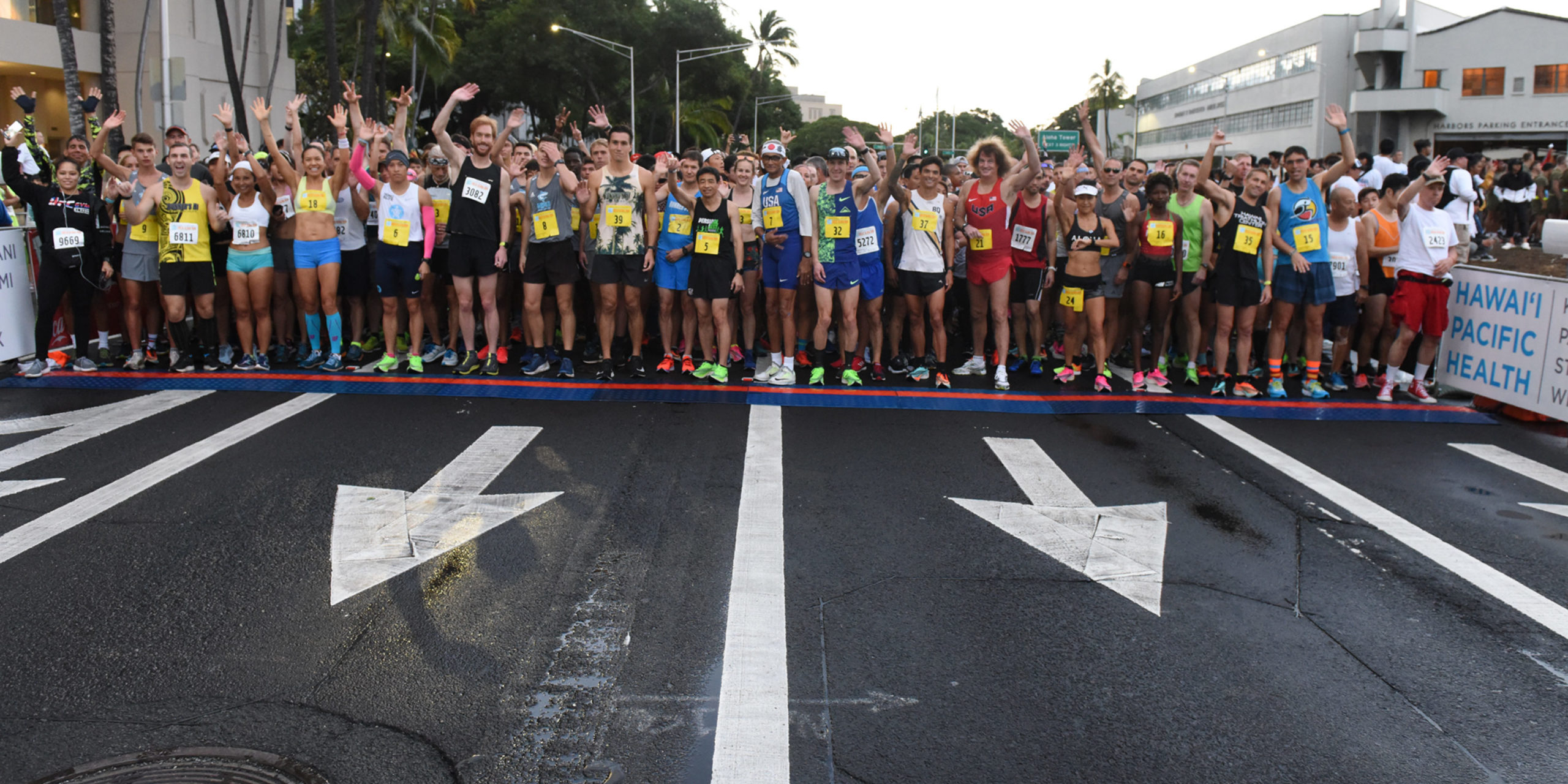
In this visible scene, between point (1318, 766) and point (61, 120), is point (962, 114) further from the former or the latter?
point (1318, 766)

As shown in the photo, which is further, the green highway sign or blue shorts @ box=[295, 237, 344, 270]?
the green highway sign

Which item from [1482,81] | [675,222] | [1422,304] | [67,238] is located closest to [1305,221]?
[1422,304]

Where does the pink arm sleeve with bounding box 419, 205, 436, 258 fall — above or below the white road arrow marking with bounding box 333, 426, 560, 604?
above

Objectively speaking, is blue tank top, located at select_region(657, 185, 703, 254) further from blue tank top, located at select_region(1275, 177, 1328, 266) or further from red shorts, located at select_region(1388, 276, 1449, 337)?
red shorts, located at select_region(1388, 276, 1449, 337)

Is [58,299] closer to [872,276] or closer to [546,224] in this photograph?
[546,224]

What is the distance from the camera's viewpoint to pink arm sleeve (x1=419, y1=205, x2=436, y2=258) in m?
9.80

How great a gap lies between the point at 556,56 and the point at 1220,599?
4822 centimetres

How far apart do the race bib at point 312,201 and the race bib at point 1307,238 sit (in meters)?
8.68

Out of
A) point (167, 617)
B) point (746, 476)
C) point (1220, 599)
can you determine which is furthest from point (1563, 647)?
point (167, 617)

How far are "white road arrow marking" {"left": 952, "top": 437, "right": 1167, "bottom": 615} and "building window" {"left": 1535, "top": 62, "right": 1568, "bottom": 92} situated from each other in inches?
2415

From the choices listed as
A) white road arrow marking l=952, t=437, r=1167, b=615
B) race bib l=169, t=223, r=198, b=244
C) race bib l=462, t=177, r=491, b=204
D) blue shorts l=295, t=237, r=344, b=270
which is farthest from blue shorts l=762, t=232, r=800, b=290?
race bib l=169, t=223, r=198, b=244

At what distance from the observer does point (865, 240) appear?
31.8 feet

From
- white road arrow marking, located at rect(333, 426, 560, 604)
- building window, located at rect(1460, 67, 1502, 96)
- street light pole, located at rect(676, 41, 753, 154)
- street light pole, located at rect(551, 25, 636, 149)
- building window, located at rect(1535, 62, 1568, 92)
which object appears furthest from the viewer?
building window, located at rect(1460, 67, 1502, 96)

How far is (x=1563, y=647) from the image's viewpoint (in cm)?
450
